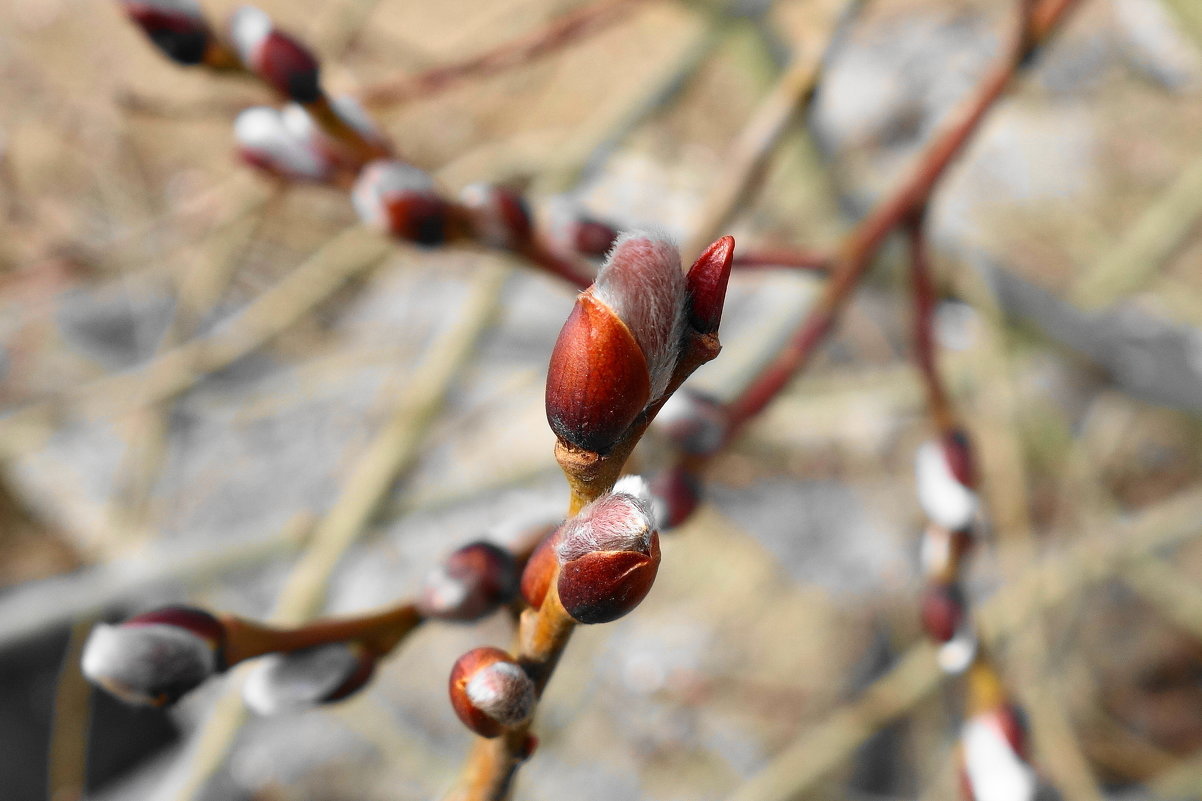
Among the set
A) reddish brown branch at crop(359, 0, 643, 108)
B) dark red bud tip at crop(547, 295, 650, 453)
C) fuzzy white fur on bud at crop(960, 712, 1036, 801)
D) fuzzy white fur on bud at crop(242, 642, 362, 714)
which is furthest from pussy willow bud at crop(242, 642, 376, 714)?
reddish brown branch at crop(359, 0, 643, 108)

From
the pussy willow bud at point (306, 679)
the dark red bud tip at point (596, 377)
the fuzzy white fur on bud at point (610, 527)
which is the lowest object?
the pussy willow bud at point (306, 679)

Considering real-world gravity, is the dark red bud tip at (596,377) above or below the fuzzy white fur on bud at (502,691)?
above

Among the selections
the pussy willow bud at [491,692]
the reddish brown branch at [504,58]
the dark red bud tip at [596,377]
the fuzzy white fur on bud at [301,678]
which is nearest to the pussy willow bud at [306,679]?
the fuzzy white fur on bud at [301,678]

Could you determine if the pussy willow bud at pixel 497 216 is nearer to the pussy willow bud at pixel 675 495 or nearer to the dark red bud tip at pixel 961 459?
the pussy willow bud at pixel 675 495

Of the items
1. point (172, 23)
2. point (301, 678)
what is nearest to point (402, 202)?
point (172, 23)

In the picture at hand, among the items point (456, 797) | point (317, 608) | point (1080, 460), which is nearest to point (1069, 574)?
point (1080, 460)

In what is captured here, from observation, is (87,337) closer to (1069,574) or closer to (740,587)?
(740,587)
